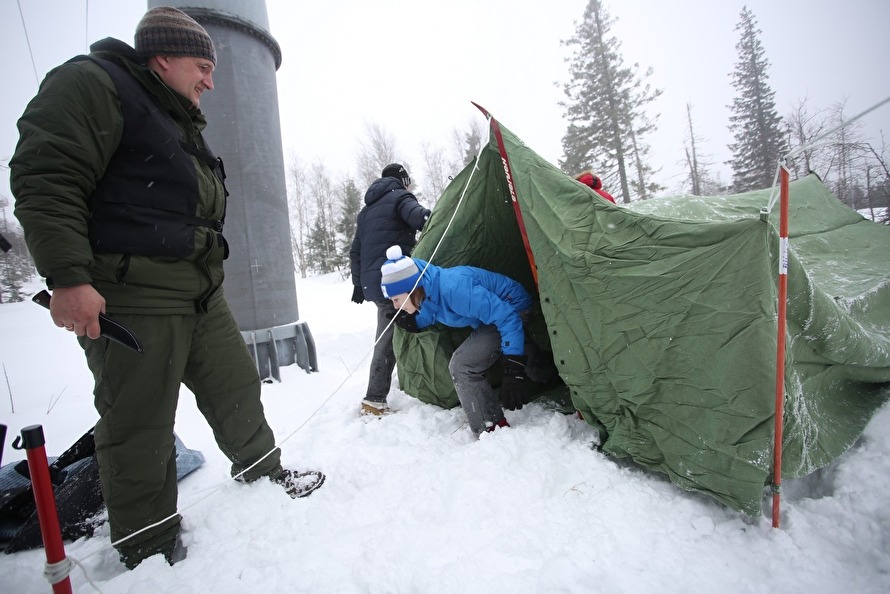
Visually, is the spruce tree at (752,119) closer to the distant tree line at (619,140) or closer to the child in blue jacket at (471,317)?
the distant tree line at (619,140)

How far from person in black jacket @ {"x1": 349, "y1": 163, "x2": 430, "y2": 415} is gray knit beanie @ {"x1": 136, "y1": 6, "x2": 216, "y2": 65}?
1.65 meters

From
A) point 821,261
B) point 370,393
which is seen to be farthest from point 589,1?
point 370,393

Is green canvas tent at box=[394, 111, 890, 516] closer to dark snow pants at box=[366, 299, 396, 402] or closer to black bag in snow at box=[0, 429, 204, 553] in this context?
dark snow pants at box=[366, 299, 396, 402]

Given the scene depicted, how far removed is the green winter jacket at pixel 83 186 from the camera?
4.27 ft

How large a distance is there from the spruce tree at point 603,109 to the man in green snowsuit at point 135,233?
18.0 m

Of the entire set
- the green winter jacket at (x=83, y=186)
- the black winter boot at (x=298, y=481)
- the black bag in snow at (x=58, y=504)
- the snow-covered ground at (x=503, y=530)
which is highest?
the green winter jacket at (x=83, y=186)

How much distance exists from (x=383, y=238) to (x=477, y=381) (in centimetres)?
142

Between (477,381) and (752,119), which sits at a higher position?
(752,119)

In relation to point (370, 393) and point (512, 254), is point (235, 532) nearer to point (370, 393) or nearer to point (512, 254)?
point (370, 393)

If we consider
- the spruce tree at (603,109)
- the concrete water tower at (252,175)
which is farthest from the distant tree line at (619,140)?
the concrete water tower at (252,175)

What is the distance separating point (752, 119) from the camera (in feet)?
68.8

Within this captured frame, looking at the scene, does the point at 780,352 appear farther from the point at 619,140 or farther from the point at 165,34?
the point at 619,140

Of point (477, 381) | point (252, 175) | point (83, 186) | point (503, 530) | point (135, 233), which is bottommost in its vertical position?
point (503, 530)

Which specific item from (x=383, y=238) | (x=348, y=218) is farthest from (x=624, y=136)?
(x=383, y=238)
